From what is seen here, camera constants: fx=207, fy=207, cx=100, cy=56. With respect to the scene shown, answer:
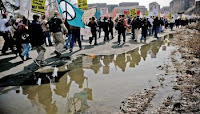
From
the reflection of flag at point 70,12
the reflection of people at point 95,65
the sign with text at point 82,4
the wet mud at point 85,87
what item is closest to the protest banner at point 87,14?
the sign with text at point 82,4

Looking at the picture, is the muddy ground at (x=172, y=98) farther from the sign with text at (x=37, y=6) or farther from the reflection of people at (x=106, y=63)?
the sign with text at (x=37, y=6)

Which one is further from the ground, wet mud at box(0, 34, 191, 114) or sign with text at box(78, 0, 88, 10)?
sign with text at box(78, 0, 88, 10)

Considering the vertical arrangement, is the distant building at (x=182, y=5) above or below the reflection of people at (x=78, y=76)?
above

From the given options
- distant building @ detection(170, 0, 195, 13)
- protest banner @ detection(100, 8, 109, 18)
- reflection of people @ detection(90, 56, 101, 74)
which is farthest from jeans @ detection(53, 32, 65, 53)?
distant building @ detection(170, 0, 195, 13)

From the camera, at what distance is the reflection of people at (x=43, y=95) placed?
4.25 metres

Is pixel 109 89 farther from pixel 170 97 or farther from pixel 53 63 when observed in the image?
pixel 53 63

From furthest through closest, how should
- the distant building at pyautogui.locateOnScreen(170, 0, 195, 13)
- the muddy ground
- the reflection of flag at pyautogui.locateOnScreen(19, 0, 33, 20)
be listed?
1. the distant building at pyautogui.locateOnScreen(170, 0, 195, 13)
2. the reflection of flag at pyautogui.locateOnScreen(19, 0, 33, 20)
3. the muddy ground

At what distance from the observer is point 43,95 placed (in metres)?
5.00

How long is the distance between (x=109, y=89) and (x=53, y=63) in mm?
3665

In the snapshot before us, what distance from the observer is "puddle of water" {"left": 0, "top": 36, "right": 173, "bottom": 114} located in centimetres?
428

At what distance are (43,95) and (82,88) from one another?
99 cm

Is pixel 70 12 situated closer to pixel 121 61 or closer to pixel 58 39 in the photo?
pixel 58 39

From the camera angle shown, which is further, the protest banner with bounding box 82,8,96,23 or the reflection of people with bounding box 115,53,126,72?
the protest banner with bounding box 82,8,96,23

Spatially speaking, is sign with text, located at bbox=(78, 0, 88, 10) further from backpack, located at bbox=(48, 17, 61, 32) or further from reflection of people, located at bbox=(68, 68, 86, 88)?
reflection of people, located at bbox=(68, 68, 86, 88)
